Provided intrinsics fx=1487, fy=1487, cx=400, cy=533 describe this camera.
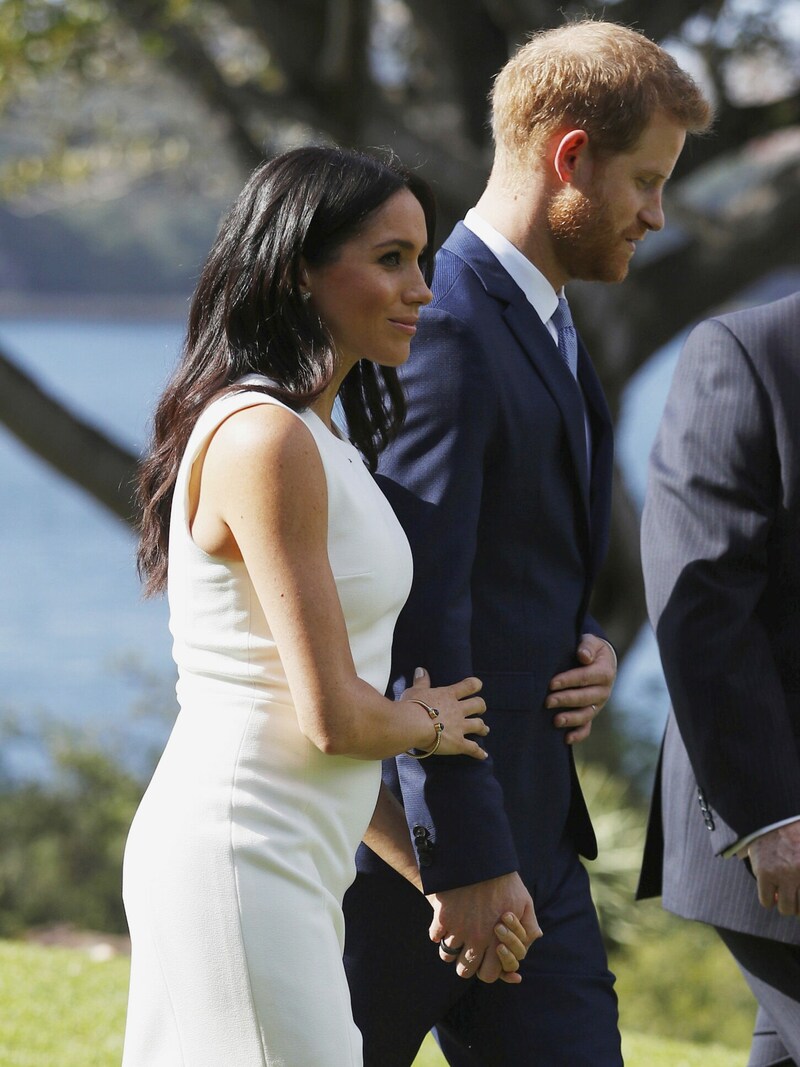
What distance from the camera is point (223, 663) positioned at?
209 cm

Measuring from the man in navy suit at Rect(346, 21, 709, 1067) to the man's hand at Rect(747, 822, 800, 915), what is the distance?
0.31 metres

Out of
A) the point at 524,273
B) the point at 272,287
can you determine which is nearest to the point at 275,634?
the point at 272,287

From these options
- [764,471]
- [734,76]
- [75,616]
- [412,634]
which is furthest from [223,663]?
[75,616]

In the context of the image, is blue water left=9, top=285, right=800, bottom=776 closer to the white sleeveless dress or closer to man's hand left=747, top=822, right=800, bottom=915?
the white sleeveless dress

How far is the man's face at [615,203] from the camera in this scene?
8.73 feet

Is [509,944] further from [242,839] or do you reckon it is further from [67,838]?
[67,838]

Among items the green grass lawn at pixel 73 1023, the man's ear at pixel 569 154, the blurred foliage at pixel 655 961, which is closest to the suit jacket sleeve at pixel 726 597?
the man's ear at pixel 569 154

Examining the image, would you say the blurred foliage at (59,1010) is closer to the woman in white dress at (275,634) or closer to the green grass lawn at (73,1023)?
the green grass lawn at (73,1023)

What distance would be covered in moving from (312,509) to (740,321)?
1.23 metres

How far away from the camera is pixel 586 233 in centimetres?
268

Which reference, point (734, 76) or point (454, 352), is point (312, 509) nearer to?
point (454, 352)

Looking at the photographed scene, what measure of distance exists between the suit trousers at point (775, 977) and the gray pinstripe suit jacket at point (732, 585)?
3.2 inches

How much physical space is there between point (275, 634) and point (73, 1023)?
9.74 ft

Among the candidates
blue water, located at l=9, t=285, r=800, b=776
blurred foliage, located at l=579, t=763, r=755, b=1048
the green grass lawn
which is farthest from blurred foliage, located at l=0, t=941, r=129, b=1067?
blurred foliage, located at l=579, t=763, r=755, b=1048
